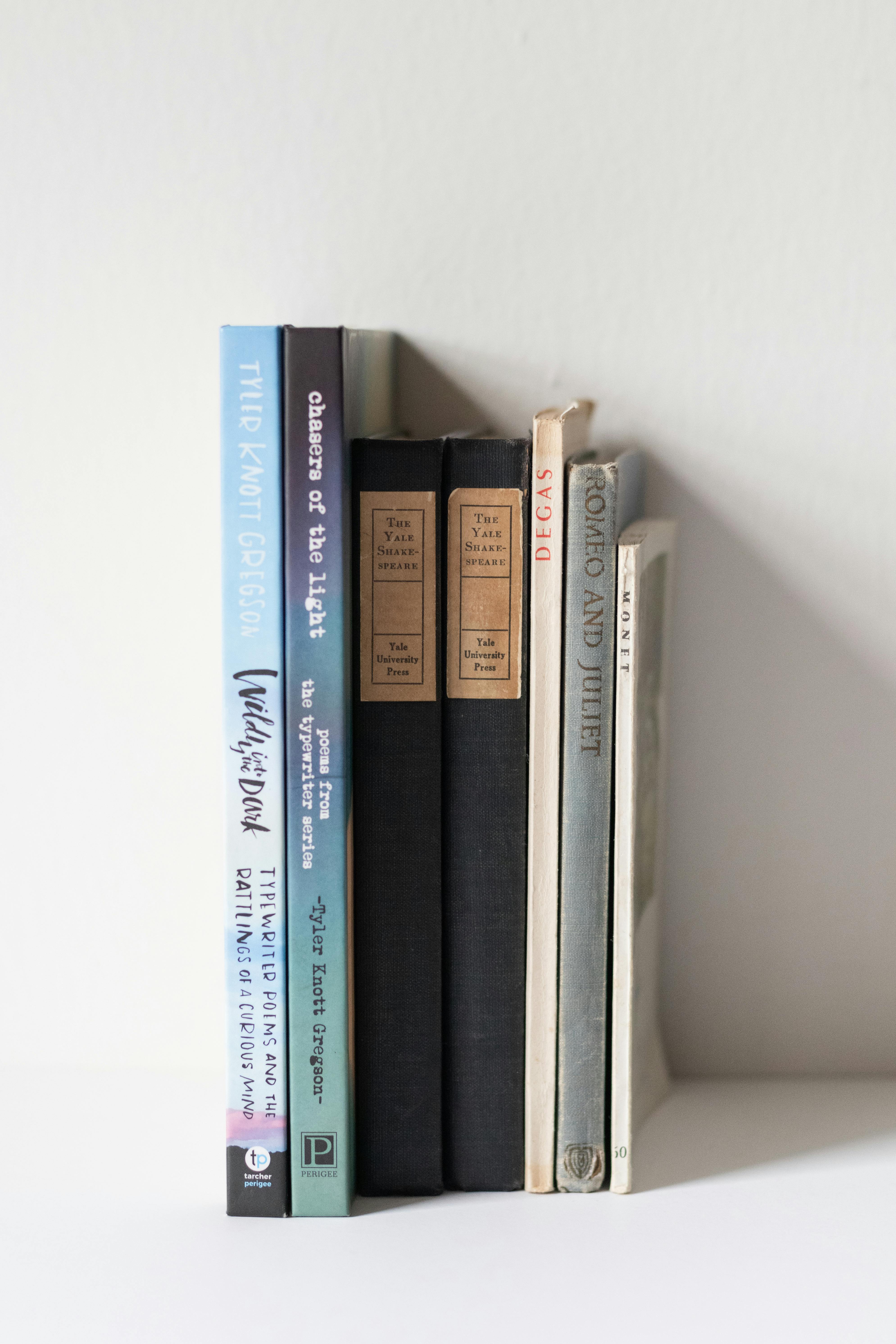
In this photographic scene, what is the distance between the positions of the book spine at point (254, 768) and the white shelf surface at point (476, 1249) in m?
0.04

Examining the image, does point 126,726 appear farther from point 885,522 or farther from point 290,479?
point 885,522

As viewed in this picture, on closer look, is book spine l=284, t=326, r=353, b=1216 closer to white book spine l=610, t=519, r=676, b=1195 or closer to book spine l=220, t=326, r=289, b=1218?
book spine l=220, t=326, r=289, b=1218

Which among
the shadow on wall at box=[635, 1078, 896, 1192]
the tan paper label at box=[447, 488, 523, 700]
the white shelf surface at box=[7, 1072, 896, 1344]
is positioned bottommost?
the white shelf surface at box=[7, 1072, 896, 1344]

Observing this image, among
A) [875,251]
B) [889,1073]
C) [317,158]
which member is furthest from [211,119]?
[889,1073]

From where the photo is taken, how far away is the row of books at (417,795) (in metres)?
0.54

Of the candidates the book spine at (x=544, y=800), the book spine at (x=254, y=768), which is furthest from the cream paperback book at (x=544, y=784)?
the book spine at (x=254, y=768)

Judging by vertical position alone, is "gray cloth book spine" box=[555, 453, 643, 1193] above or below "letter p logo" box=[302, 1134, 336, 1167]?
above

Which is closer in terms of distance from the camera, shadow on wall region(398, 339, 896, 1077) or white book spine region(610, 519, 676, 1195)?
white book spine region(610, 519, 676, 1195)

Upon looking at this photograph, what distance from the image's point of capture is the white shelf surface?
19.7 inches

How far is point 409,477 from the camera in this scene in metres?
0.56

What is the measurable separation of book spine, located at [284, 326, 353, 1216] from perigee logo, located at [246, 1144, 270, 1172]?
1cm

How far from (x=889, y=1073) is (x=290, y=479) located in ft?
1.74

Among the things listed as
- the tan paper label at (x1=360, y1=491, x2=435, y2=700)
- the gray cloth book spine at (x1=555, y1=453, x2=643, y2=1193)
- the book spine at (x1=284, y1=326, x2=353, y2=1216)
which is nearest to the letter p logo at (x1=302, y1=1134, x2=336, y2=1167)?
the book spine at (x1=284, y1=326, x2=353, y2=1216)

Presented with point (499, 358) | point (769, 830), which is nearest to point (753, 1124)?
point (769, 830)
